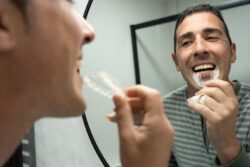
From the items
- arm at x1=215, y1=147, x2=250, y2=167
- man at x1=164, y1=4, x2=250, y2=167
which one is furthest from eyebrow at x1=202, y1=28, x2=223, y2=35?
arm at x1=215, y1=147, x2=250, y2=167

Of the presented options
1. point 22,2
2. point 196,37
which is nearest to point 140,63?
point 196,37

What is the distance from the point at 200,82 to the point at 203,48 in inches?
3.2

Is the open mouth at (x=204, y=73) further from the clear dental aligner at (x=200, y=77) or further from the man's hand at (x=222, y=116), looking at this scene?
the man's hand at (x=222, y=116)

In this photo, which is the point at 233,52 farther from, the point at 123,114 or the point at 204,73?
the point at 123,114

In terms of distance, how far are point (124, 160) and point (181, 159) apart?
364 mm

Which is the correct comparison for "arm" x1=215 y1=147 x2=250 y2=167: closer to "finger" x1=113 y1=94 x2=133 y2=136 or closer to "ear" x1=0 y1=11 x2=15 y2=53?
"finger" x1=113 y1=94 x2=133 y2=136

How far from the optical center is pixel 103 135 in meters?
0.93

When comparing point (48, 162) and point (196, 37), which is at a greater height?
point (196, 37)

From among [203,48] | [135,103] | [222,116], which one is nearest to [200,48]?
[203,48]

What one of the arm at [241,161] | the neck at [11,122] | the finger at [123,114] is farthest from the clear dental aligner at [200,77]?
the neck at [11,122]

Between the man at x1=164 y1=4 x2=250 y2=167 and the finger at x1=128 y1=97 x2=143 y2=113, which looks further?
the man at x1=164 y1=4 x2=250 y2=167

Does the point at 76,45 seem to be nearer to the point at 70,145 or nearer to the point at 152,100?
the point at 152,100

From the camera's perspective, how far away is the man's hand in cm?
60

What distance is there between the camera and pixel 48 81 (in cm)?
40
